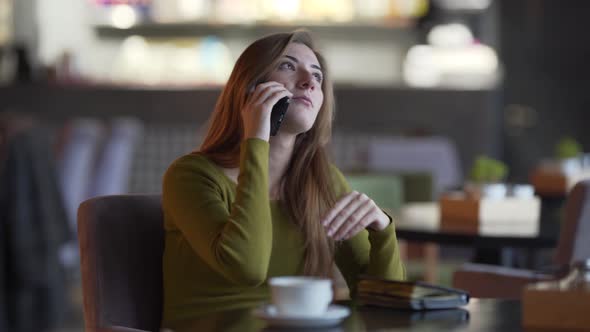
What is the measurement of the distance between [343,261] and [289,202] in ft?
0.51

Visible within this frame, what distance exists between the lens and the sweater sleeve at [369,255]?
176cm

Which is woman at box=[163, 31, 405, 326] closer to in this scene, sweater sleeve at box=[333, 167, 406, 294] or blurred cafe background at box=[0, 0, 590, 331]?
sweater sleeve at box=[333, 167, 406, 294]

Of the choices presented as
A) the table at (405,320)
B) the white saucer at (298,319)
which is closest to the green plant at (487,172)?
the table at (405,320)

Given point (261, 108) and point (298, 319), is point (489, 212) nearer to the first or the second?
point (261, 108)

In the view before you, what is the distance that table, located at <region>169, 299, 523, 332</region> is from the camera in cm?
130

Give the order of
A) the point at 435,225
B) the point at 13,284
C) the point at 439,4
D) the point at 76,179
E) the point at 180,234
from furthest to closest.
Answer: the point at 439,4 < the point at 76,179 < the point at 13,284 < the point at 435,225 < the point at 180,234

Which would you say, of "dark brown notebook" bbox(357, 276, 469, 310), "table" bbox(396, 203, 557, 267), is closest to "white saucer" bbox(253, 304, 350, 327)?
"dark brown notebook" bbox(357, 276, 469, 310)

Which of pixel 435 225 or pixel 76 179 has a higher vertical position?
pixel 435 225

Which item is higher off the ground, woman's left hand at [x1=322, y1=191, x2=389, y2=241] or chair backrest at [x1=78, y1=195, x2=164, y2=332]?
woman's left hand at [x1=322, y1=191, x2=389, y2=241]

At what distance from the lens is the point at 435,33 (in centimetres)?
780

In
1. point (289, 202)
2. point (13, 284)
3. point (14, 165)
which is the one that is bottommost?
point (13, 284)

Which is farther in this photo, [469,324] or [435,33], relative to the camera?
[435,33]

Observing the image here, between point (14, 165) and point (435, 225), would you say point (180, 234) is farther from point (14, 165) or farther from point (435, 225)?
point (14, 165)

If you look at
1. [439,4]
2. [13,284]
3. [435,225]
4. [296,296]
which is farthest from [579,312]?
[439,4]
